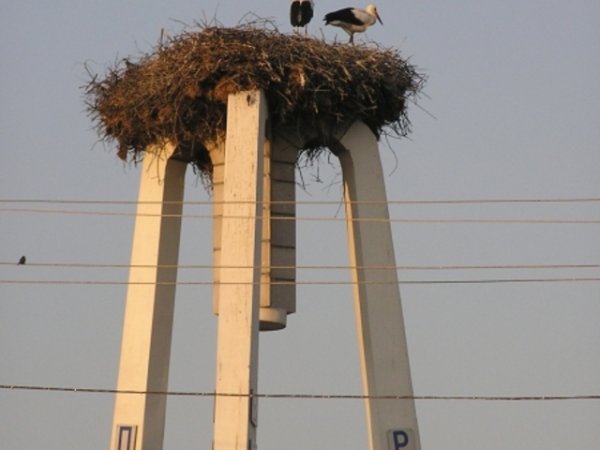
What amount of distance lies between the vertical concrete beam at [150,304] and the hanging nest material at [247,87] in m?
0.45

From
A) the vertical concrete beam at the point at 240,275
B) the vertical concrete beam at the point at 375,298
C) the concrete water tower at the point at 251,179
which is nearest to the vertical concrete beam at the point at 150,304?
the concrete water tower at the point at 251,179

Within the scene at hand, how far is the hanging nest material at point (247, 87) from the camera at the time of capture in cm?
1797

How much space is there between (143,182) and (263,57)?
2466 mm

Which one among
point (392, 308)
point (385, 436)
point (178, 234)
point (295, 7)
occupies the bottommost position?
point (385, 436)

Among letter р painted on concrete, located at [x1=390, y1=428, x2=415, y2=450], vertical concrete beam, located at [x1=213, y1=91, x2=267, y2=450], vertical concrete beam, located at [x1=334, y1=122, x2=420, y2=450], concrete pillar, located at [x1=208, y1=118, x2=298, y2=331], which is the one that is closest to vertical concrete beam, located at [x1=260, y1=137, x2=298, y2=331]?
concrete pillar, located at [x1=208, y1=118, x2=298, y2=331]

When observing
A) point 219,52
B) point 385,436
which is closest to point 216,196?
point 219,52

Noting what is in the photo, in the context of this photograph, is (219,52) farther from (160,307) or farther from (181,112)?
(160,307)

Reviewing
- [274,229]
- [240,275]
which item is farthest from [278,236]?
[240,275]

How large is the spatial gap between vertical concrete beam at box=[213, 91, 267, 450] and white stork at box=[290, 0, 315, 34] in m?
1.76

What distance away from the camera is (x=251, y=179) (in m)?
17.6

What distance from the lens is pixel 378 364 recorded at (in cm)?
1820

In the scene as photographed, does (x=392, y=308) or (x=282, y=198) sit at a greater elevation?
(x=282, y=198)

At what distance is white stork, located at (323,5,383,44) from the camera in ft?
63.6

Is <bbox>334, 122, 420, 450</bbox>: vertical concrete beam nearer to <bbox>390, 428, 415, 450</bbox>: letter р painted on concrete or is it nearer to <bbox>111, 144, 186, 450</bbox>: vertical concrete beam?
<bbox>390, 428, 415, 450</bbox>: letter р painted on concrete
